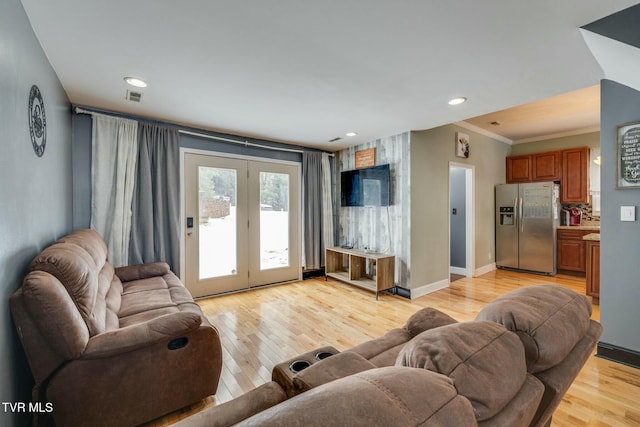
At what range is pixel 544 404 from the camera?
0.79 m

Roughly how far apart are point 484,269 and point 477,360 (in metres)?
5.44

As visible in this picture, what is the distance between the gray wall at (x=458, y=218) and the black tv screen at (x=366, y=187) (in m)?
1.70

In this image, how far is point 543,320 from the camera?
827mm

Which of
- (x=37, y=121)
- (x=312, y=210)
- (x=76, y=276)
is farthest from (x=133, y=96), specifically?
(x=312, y=210)

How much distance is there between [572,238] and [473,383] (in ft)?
19.4

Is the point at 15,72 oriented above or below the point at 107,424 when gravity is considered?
above

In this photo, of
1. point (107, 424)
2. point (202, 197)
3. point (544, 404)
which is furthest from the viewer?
Answer: point (202, 197)

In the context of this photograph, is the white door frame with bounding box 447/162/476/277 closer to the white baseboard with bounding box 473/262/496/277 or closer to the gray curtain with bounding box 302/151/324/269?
the white baseboard with bounding box 473/262/496/277

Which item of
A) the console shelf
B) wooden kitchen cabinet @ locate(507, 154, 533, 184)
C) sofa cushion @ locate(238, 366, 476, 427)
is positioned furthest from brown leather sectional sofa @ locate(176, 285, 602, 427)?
wooden kitchen cabinet @ locate(507, 154, 533, 184)

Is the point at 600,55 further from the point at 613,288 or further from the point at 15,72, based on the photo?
the point at 15,72

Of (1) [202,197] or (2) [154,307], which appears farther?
(1) [202,197]

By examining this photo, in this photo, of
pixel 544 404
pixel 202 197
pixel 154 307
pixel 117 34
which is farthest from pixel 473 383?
pixel 202 197

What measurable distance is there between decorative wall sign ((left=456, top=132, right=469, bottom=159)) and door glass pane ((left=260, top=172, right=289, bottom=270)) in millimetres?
2880

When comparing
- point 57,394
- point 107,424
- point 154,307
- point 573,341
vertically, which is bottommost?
point 107,424
